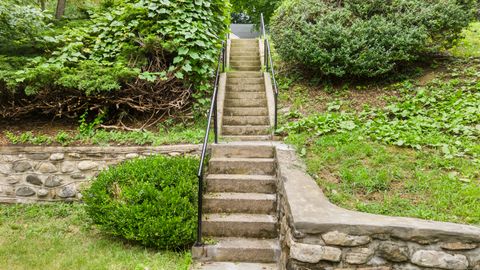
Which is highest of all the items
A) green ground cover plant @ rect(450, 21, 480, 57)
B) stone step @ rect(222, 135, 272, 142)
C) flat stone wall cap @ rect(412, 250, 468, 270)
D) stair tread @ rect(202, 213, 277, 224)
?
green ground cover plant @ rect(450, 21, 480, 57)

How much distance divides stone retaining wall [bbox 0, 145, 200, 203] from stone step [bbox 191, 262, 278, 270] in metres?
1.85

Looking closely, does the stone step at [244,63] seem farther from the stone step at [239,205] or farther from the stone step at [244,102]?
the stone step at [239,205]

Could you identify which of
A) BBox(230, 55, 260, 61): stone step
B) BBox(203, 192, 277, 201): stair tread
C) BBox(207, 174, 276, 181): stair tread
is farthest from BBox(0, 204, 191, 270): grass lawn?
BBox(230, 55, 260, 61): stone step

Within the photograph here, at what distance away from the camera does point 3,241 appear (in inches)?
160

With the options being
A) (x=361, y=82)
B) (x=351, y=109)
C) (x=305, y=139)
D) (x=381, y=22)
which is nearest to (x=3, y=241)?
(x=305, y=139)

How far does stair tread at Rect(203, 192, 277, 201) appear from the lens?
14.1 feet

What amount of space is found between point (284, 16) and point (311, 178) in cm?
591

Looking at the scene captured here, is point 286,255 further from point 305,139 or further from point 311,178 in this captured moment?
point 305,139

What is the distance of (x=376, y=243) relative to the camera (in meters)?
2.88

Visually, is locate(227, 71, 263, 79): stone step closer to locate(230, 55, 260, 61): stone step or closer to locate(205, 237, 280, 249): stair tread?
locate(230, 55, 260, 61): stone step

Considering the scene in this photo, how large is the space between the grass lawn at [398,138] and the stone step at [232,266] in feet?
3.45

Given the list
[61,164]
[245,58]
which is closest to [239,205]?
[61,164]

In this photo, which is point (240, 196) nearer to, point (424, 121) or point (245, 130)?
point (245, 130)

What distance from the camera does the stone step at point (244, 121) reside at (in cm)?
625
